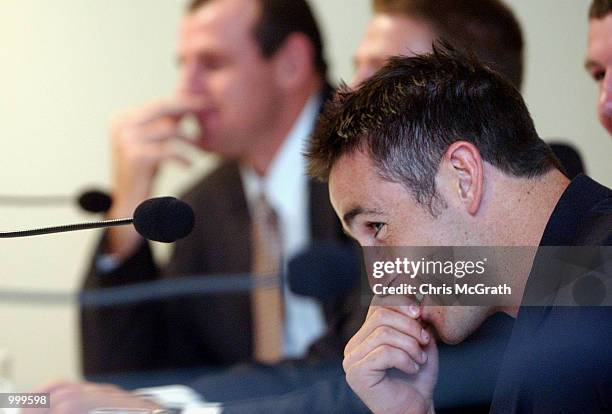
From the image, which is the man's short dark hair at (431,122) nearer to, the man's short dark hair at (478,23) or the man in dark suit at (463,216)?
the man in dark suit at (463,216)

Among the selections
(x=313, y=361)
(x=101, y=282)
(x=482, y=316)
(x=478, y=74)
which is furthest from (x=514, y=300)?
(x=101, y=282)

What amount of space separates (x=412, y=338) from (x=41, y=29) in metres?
1.47

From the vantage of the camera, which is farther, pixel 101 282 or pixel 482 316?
pixel 101 282

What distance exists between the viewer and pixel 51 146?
6.89 ft

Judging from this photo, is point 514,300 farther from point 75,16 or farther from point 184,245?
point 75,16

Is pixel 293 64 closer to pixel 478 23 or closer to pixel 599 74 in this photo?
pixel 478 23

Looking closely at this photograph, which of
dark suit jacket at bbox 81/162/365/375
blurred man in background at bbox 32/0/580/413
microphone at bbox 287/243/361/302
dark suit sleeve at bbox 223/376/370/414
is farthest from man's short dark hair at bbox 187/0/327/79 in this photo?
dark suit sleeve at bbox 223/376/370/414

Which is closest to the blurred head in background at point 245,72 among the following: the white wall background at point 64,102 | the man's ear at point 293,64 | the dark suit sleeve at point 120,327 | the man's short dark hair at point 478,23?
the man's ear at point 293,64

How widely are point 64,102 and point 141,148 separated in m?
0.40

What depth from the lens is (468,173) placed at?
32.1 inches

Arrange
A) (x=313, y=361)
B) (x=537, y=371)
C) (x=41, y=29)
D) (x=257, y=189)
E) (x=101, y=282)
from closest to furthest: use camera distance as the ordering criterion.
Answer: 1. (x=537, y=371)
2. (x=313, y=361)
3. (x=101, y=282)
4. (x=257, y=189)
5. (x=41, y=29)

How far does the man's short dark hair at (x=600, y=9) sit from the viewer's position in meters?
1.05

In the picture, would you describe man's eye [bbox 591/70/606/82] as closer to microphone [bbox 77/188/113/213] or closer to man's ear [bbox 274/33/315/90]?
microphone [bbox 77/188/113/213]

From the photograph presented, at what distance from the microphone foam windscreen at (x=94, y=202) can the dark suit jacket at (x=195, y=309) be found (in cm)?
40
